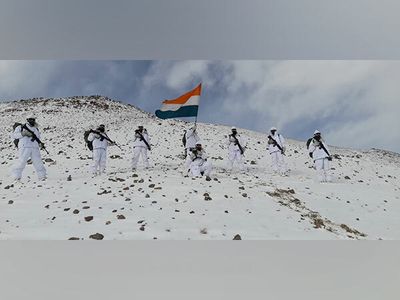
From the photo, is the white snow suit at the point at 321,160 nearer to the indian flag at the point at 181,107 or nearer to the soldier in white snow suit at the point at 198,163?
the soldier in white snow suit at the point at 198,163

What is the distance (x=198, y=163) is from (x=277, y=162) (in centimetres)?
296

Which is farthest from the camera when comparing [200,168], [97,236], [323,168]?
[323,168]

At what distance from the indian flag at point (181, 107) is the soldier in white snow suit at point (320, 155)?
3.18m

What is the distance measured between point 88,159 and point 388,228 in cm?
788

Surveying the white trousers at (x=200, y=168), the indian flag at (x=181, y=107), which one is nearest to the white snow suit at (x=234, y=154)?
the white trousers at (x=200, y=168)

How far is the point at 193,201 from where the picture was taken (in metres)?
7.96

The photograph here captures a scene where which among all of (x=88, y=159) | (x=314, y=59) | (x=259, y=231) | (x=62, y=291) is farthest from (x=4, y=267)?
(x=88, y=159)

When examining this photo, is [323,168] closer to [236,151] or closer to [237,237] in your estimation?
[236,151]

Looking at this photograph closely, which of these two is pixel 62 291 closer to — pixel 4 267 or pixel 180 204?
pixel 4 267

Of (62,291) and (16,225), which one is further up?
(16,225)

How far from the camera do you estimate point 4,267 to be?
5902 mm

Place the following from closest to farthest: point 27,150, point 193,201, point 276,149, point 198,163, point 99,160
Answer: point 193,201, point 27,150, point 198,163, point 99,160, point 276,149

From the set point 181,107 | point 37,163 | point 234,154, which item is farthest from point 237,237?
point 234,154

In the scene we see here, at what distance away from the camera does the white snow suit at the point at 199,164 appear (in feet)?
34.7
